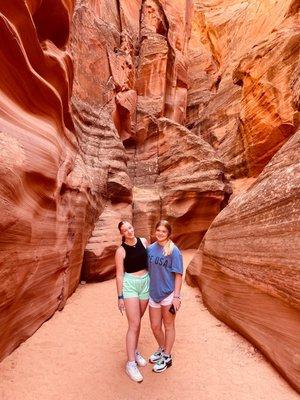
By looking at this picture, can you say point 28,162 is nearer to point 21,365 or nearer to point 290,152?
point 21,365

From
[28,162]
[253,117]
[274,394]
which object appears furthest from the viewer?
[253,117]

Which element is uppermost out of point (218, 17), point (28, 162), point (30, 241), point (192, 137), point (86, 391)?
point (218, 17)

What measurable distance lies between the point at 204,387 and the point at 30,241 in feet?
11.5

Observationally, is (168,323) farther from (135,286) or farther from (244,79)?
(244,79)

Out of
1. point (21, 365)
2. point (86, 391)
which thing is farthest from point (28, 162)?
point (86, 391)

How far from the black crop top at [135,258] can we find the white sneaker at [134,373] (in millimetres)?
1338

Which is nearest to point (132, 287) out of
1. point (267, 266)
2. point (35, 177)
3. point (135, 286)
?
point (135, 286)

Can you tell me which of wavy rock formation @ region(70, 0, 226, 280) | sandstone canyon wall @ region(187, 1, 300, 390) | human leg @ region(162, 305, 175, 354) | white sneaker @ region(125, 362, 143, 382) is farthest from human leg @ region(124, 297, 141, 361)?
wavy rock formation @ region(70, 0, 226, 280)

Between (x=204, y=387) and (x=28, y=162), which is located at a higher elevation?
(x=28, y=162)

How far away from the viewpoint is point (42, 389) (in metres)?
4.08

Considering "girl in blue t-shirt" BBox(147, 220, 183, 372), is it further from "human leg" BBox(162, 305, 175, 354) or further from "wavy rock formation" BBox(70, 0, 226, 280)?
"wavy rock formation" BBox(70, 0, 226, 280)

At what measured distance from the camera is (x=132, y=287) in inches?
174

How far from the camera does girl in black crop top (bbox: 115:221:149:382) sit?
432 cm

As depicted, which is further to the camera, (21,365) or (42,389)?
(21,365)
